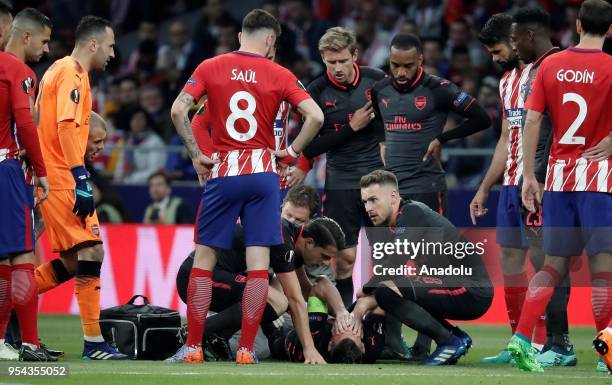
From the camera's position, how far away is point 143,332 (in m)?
9.57

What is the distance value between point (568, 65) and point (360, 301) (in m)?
2.37

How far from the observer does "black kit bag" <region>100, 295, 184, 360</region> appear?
9.58 meters

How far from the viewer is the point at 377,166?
1112 centimetres

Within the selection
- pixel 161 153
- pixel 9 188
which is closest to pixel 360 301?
pixel 9 188

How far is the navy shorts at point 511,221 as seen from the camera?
9.86m

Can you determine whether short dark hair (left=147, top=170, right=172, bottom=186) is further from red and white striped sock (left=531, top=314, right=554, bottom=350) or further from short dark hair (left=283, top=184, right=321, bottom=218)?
red and white striped sock (left=531, top=314, right=554, bottom=350)

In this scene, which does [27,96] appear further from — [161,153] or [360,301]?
[161,153]

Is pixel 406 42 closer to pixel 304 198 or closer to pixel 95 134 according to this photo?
pixel 304 198

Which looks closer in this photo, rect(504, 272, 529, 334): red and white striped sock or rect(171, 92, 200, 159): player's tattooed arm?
rect(171, 92, 200, 159): player's tattooed arm

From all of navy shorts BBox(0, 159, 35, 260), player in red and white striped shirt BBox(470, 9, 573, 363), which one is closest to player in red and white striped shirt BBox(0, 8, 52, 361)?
navy shorts BBox(0, 159, 35, 260)

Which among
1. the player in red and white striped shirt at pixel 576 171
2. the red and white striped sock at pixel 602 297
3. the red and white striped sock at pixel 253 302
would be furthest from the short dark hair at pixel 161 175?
the red and white striped sock at pixel 602 297

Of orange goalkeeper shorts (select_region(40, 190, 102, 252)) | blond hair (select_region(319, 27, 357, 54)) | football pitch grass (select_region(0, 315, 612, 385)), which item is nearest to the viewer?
football pitch grass (select_region(0, 315, 612, 385))

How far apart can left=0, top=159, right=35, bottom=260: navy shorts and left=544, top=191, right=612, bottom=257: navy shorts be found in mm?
3578

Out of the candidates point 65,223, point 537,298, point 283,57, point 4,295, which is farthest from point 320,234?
point 283,57
